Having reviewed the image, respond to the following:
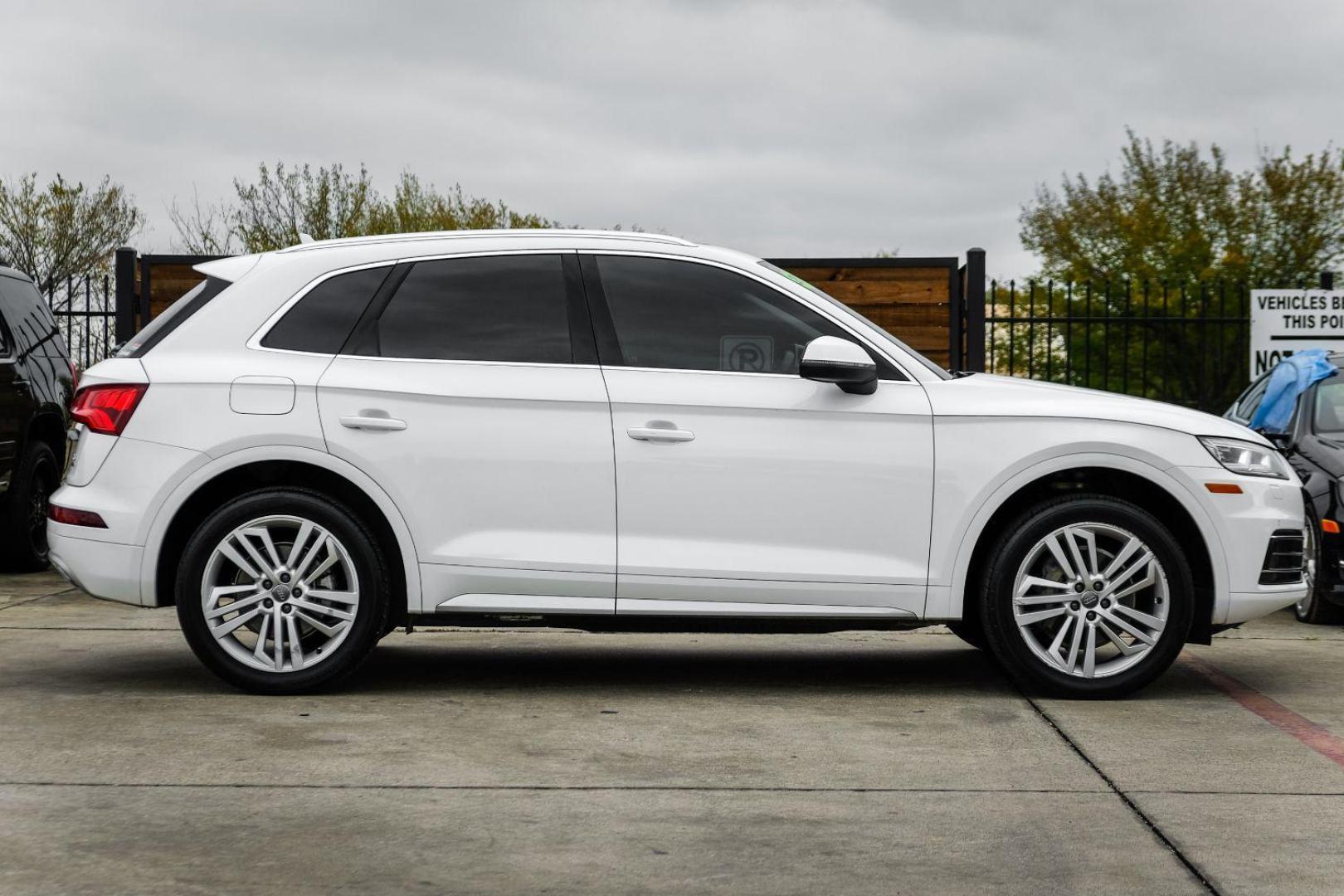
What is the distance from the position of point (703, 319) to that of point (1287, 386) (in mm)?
4993

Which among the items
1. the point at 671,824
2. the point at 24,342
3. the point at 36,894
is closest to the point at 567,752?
the point at 671,824

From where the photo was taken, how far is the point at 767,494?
621 centimetres

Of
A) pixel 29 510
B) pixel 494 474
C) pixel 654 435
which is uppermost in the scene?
pixel 654 435

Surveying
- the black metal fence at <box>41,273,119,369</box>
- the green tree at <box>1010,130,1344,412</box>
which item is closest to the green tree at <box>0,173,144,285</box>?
the black metal fence at <box>41,273,119,369</box>

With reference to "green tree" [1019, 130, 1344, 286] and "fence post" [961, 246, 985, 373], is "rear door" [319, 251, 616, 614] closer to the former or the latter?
"fence post" [961, 246, 985, 373]

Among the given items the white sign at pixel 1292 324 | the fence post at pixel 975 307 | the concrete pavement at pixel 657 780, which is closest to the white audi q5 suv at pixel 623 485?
the concrete pavement at pixel 657 780

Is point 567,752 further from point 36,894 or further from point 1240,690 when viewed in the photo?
point 1240,690

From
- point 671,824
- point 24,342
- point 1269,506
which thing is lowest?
point 671,824

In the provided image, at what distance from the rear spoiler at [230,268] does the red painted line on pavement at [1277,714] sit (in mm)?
4323

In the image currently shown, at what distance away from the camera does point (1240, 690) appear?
6816 mm

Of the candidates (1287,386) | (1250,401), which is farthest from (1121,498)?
(1250,401)

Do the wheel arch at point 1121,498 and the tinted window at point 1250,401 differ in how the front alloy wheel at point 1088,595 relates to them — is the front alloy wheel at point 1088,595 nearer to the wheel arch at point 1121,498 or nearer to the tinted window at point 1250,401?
the wheel arch at point 1121,498

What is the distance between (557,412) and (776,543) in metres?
0.97

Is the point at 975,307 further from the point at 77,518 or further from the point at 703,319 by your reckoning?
the point at 77,518
